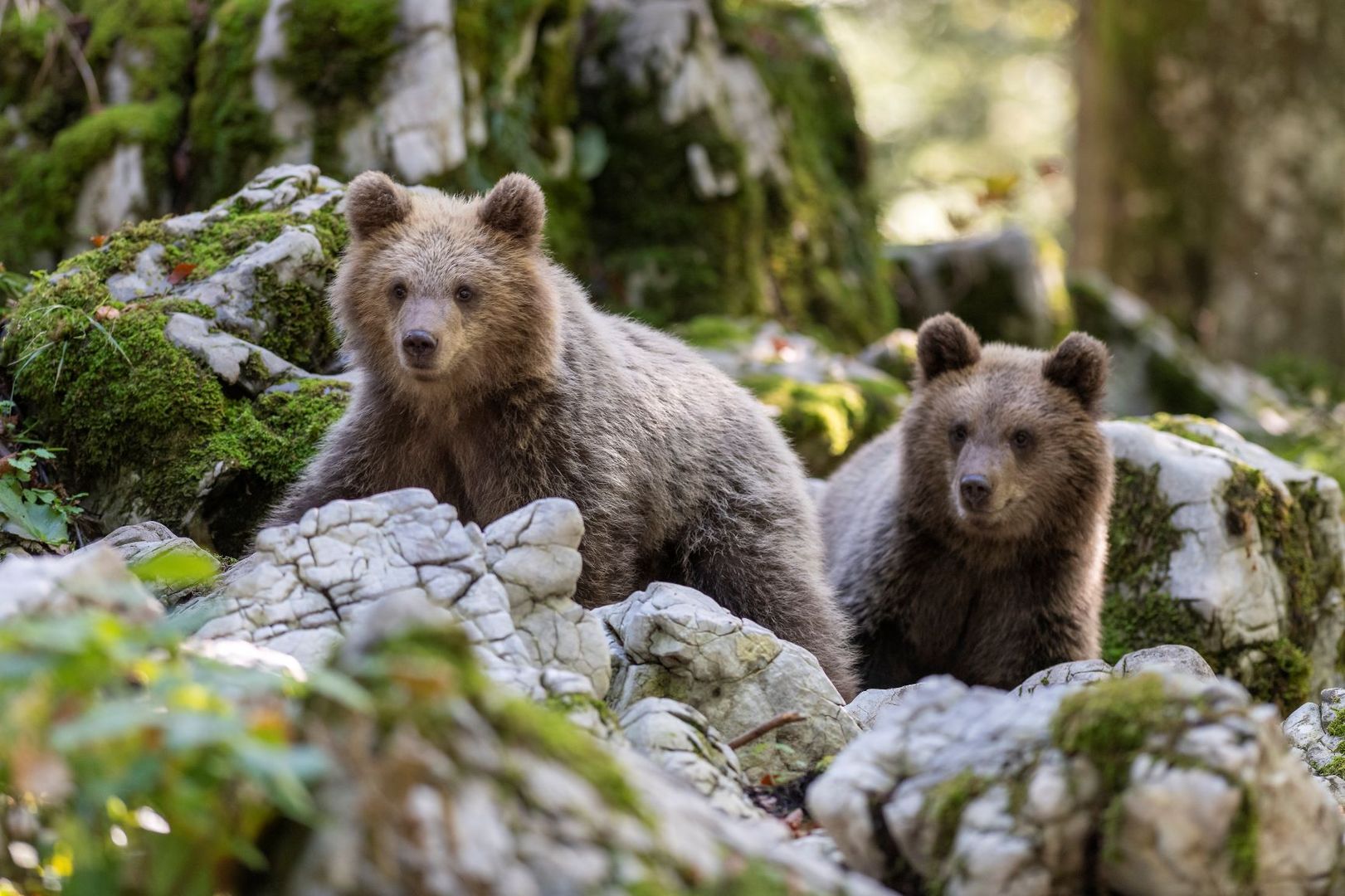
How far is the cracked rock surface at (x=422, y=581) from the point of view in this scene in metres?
4.68

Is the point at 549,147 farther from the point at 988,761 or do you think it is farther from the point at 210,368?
the point at 988,761

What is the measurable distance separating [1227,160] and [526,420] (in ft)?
46.9

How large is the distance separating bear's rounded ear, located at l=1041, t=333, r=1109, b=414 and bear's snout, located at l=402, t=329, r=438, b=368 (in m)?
3.32

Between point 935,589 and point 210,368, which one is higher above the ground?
point 210,368

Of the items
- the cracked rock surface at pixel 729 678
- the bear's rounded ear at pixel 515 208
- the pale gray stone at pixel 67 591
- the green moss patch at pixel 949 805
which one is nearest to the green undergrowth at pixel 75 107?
the bear's rounded ear at pixel 515 208

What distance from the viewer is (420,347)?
20.0ft

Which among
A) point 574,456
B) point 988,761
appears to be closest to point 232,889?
point 988,761

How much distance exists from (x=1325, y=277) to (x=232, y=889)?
57.9ft

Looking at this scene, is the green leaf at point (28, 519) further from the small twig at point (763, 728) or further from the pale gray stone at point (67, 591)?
the small twig at point (763, 728)

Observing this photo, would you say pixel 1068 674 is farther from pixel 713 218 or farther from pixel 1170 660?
pixel 713 218

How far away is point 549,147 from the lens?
1191cm

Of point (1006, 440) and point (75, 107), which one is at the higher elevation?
point (75, 107)

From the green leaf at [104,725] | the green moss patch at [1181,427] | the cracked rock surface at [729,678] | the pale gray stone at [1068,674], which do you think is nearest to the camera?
the green leaf at [104,725]

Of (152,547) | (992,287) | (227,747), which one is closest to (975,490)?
(152,547)
